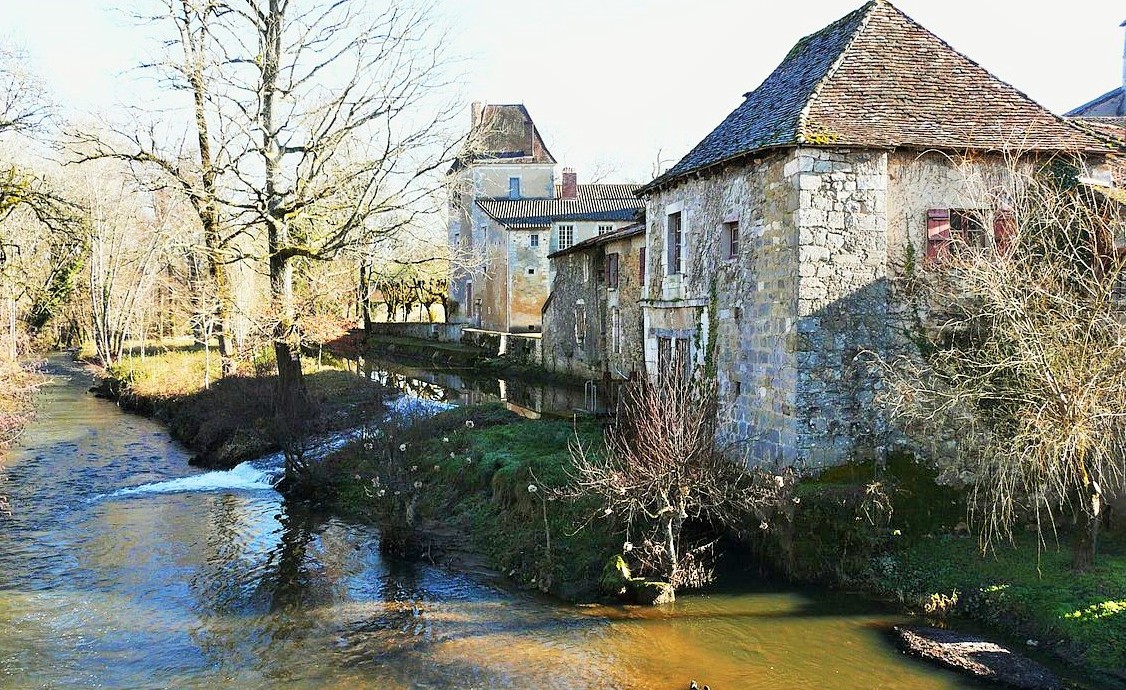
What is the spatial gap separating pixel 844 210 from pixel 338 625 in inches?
323

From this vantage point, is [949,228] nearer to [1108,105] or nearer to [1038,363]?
[1038,363]

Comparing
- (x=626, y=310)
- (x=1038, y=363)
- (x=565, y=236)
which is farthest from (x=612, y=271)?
(x=565, y=236)

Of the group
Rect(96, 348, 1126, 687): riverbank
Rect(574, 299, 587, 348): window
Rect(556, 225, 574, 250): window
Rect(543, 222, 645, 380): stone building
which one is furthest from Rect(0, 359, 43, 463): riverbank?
Rect(556, 225, 574, 250): window

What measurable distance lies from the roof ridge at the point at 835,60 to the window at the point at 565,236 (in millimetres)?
28419

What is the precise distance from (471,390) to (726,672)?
20.3 meters

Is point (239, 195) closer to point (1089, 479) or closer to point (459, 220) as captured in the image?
point (1089, 479)

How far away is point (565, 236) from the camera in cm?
4350

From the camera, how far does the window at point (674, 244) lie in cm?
1548

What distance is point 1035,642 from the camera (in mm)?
9211

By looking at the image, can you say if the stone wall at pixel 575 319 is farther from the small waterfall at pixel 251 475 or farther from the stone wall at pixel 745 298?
the stone wall at pixel 745 298

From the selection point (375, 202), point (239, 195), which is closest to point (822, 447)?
point (375, 202)

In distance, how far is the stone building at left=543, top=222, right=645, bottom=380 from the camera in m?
24.4

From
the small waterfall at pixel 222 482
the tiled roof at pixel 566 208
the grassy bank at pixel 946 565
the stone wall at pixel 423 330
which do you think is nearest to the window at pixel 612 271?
the small waterfall at pixel 222 482

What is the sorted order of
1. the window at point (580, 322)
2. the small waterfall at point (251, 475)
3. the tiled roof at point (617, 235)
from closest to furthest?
the small waterfall at point (251, 475) → the tiled roof at point (617, 235) → the window at point (580, 322)
